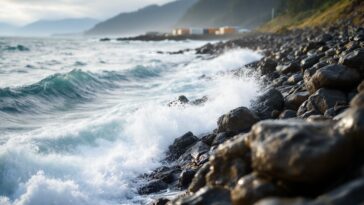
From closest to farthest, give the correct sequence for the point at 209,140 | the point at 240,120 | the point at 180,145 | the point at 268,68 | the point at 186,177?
the point at 186,177 < the point at 240,120 < the point at 209,140 < the point at 180,145 < the point at 268,68

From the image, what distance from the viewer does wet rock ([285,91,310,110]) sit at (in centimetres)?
812

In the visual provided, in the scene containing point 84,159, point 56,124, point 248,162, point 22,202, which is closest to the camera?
point 248,162

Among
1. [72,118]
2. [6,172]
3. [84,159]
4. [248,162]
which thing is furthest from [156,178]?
[72,118]

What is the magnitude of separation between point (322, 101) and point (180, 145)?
297cm

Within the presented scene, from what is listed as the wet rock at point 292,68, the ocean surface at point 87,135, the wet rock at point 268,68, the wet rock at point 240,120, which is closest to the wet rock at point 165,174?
the ocean surface at point 87,135

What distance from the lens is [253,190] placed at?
3.62 metres

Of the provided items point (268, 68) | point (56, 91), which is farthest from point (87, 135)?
point (56, 91)

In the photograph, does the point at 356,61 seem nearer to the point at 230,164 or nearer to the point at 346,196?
the point at 230,164

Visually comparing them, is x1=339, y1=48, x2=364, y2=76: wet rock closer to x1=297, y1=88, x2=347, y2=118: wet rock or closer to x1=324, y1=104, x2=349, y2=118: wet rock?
x1=297, y1=88, x2=347, y2=118: wet rock

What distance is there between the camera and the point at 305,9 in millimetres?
71375

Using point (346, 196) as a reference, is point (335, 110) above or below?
above

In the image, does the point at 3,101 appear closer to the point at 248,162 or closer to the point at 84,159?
the point at 84,159

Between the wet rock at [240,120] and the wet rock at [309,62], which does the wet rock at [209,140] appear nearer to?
the wet rock at [240,120]

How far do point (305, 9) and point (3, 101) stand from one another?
213 feet
